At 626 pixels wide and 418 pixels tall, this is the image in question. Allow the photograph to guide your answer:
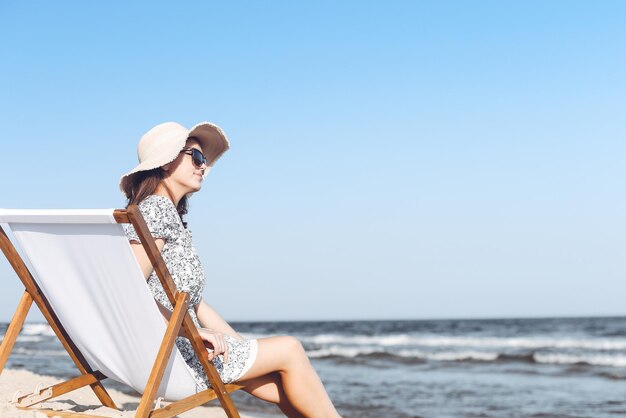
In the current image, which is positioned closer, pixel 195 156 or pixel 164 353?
pixel 164 353

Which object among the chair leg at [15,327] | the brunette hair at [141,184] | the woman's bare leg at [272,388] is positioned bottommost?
the woman's bare leg at [272,388]

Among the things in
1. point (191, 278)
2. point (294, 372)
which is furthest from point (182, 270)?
point (294, 372)

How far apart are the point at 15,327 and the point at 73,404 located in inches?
45.7

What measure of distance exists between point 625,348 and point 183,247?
63.3 ft

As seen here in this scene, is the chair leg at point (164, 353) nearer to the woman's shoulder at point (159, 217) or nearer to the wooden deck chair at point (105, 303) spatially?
the wooden deck chair at point (105, 303)

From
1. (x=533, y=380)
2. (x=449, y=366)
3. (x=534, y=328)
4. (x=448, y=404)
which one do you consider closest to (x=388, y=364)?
(x=449, y=366)

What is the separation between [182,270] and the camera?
292 cm

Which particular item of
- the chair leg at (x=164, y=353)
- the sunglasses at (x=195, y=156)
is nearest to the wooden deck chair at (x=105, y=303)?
the chair leg at (x=164, y=353)

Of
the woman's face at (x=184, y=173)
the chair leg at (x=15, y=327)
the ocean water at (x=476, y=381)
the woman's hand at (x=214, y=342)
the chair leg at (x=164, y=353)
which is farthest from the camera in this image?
the ocean water at (x=476, y=381)

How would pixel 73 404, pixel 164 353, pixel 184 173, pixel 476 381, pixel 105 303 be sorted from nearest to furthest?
1. pixel 164 353
2. pixel 105 303
3. pixel 184 173
4. pixel 73 404
5. pixel 476 381

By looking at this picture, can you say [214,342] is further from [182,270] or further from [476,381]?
[476,381]

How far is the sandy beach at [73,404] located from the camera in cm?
298

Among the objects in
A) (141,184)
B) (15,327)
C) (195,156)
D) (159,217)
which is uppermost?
(195,156)

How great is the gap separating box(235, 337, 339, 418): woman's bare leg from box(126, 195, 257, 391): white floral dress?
5 centimetres
